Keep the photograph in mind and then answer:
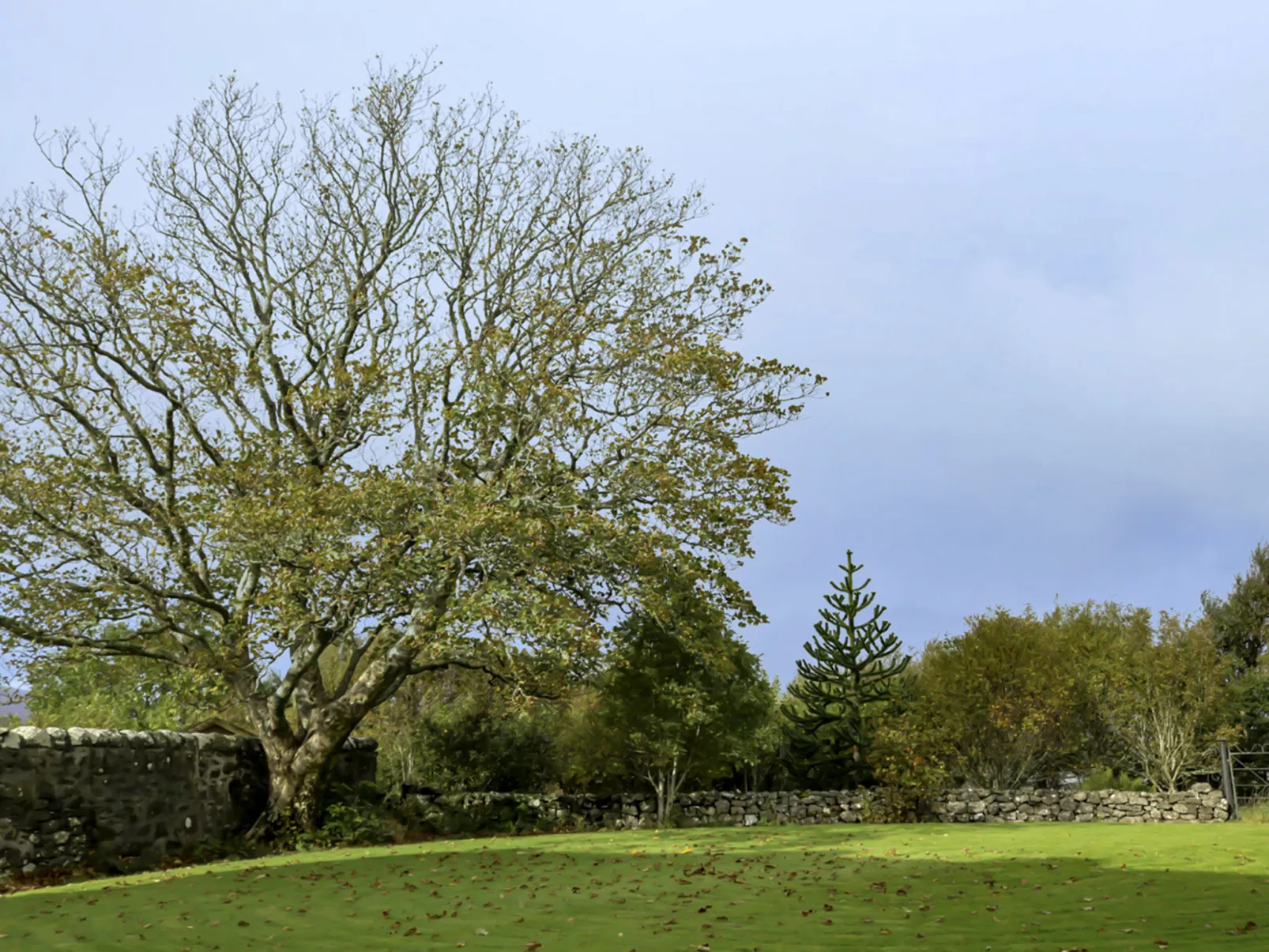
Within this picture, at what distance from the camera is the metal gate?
72.5 ft

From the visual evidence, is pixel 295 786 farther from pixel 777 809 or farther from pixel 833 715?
pixel 833 715

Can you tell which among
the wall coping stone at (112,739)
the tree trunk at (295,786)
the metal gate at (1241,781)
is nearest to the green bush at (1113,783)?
the metal gate at (1241,781)

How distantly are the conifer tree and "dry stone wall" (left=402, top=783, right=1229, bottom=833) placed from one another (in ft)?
4.01

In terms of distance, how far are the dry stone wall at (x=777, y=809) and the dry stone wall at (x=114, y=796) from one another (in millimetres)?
4083

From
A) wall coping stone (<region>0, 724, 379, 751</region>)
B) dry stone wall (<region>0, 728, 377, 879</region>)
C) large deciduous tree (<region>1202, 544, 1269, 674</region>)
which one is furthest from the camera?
large deciduous tree (<region>1202, 544, 1269, 674</region>)

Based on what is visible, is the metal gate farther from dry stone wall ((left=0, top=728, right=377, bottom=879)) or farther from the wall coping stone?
the wall coping stone

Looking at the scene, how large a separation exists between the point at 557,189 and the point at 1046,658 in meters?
15.2

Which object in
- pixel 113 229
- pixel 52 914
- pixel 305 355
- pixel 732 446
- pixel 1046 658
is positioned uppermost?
pixel 113 229

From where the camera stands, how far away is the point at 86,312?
2072 cm

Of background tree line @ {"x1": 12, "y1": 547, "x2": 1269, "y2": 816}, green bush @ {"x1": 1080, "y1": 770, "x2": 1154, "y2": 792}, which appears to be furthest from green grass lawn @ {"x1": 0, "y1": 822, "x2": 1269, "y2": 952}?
green bush @ {"x1": 1080, "y1": 770, "x2": 1154, "y2": 792}

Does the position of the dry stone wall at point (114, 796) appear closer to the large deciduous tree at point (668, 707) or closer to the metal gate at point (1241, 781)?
the large deciduous tree at point (668, 707)

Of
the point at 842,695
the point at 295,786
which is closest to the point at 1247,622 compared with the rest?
the point at 842,695

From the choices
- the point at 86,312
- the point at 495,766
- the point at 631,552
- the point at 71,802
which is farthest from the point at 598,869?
the point at 86,312

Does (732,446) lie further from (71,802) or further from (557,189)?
(71,802)
